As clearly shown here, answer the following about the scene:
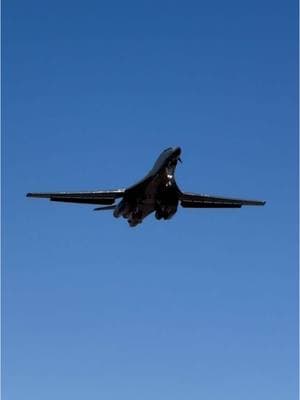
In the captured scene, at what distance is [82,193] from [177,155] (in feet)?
28.4

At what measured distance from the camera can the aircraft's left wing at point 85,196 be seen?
278 ft

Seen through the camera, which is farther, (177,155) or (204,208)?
(204,208)

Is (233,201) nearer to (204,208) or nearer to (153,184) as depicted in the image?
(204,208)

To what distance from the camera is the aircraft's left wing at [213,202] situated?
86.9m

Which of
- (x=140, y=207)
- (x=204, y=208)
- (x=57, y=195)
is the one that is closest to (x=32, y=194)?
(x=57, y=195)

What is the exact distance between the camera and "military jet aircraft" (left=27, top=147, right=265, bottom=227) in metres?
82.3

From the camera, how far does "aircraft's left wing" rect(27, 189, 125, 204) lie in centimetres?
8469

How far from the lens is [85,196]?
281 ft

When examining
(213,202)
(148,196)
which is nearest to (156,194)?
(148,196)

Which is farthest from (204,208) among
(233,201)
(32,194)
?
(32,194)

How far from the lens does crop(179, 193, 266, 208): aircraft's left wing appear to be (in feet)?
285

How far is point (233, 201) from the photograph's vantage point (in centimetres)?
8906

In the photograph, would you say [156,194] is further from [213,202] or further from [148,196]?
[213,202]

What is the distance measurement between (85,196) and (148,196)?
5.56 m
